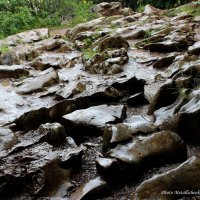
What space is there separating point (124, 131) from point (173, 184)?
2.95 ft

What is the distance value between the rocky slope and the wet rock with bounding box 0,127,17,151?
0.01 metres

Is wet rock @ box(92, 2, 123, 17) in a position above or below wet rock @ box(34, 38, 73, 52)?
below

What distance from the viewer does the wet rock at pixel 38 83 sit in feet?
20.4

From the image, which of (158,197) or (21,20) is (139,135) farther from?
(21,20)

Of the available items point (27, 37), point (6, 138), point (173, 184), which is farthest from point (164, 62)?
point (27, 37)

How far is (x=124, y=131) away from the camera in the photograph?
3.45 metres

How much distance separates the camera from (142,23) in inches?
433

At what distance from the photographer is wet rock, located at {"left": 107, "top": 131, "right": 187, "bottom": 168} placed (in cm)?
311

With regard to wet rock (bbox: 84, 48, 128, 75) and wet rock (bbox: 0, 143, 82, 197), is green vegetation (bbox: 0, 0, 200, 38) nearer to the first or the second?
wet rock (bbox: 84, 48, 128, 75)

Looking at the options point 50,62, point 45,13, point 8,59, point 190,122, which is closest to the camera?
point 190,122

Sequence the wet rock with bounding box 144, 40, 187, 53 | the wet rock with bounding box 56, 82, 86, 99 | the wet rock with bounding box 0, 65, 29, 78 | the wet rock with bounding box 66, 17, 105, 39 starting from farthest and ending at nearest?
the wet rock with bounding box 66, 17, 105, 39, the wet rock with bounding box 0, 65, 29, 78, the wet rock with bounding box 144, 40, 187, 53, the wet rock with bounding box 56, 82, 86, 99

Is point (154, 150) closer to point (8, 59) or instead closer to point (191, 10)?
point (8, 59)

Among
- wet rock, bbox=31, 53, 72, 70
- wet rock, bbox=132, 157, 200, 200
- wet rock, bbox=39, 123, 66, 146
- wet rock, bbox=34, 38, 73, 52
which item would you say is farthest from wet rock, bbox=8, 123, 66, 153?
wet rock, bbox=34, 38, 73, 52

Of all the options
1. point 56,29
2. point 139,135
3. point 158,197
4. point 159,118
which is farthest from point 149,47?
point 56,29
